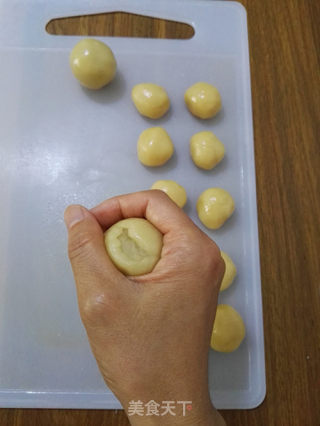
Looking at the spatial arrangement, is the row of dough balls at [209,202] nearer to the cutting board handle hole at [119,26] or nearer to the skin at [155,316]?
the skin at [155,316]

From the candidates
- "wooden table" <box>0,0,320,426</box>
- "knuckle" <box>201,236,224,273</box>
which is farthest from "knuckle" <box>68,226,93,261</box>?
"wooden table" <box>0,0,320,426</box>

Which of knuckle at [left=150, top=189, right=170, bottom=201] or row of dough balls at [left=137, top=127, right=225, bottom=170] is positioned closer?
knuckle at [left=150, top=189, right=170, bottom=201]

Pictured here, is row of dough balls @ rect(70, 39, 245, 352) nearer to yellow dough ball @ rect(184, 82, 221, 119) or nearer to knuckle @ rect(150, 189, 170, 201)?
yellow dough ball @ rect(184, 82, 221, 119)

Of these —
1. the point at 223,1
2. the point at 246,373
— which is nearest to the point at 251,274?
the point at 246,373

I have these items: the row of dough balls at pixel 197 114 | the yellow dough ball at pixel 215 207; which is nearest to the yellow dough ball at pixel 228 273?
the row of dough balls at pixel 197 114

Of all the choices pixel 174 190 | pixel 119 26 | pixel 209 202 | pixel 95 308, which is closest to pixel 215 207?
pixel 209 202

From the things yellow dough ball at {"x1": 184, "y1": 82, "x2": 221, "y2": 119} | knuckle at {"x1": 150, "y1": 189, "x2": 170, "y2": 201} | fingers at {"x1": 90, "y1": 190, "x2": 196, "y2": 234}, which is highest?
yellow dough ball at {"x1": 184, "y1": 82, "x2": 221, "y2": 119}
